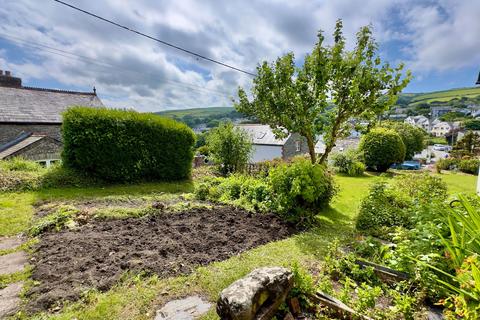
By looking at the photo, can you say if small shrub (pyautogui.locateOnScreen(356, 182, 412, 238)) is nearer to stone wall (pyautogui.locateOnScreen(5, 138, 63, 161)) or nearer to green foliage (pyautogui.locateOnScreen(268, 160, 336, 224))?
green foliage (pyautogui.locateOnScreen(268, 160, 336, 224))

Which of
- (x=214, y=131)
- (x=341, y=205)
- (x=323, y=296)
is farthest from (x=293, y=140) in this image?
(x=323, y=296)

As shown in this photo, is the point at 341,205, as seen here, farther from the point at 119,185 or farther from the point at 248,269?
the point at 119,185

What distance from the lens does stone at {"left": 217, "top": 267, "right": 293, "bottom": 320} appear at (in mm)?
2035

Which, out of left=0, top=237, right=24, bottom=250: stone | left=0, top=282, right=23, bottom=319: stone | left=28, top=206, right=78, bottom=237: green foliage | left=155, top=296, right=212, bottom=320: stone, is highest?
left=28, top=206, right=78, bottom=237: green foliage

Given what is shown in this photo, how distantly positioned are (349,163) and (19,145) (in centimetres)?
1952

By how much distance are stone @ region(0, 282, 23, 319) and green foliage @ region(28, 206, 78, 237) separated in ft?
6.24

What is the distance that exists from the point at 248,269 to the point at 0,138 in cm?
1790

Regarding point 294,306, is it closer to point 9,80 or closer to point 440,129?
point 9,80

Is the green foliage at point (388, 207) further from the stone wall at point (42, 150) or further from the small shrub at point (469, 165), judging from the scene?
the stone wall at point (42, 150)

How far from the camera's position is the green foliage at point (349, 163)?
47.2ft

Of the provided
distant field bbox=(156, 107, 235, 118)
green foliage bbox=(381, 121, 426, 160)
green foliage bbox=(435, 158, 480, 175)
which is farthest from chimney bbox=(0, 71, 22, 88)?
distant field bbox=(156, 107, 235, 118)

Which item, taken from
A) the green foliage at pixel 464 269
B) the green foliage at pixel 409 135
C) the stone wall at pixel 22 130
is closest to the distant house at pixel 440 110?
the green foliage at pixel 409 135

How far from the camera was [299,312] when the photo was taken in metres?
2.48

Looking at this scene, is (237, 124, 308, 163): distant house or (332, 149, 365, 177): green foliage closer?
(332, 149, 365, 177): green foliage
